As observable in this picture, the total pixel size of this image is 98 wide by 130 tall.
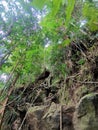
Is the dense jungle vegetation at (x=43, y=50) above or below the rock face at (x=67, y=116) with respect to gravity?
above

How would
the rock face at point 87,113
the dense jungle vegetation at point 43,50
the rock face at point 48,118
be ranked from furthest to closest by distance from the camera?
the dense jungle vegetation at point 43,50 → the rock face at point 48,118 → the rock face at point 87,113

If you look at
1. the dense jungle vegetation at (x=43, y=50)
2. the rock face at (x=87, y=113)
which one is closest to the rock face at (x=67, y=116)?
the rock face at (x=87, y=113)

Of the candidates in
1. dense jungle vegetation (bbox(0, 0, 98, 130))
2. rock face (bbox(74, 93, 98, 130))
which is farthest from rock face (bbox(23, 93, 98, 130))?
dense jungle vegetation (bbox(0, 0, 98, 130))

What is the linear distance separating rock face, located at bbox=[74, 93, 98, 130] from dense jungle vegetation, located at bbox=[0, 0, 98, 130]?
0.85 metres

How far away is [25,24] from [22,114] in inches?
99.9

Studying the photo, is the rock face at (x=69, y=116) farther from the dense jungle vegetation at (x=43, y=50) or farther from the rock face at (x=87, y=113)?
the dense jungle vegetation at (x=43, y=50)

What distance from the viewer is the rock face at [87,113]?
13.3ft

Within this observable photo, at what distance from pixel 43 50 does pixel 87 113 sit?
3.26m

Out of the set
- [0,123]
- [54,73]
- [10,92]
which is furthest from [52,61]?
[0,123]

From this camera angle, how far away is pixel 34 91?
6.55 meters

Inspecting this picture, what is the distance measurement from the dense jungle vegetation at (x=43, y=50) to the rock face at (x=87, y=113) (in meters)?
0.85

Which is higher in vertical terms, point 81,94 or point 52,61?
point 52,61

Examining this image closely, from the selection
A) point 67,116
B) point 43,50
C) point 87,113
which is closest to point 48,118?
point 67,116

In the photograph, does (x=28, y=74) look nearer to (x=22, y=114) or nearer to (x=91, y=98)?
(x=22, y=114)
